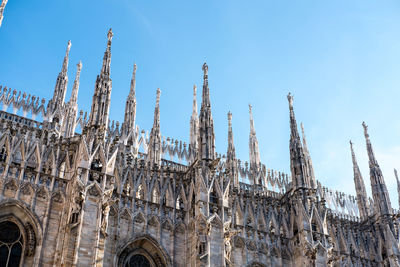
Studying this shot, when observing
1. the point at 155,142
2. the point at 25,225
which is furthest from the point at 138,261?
the point at 155,142

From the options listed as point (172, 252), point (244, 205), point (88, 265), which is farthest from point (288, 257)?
point (88, 265)

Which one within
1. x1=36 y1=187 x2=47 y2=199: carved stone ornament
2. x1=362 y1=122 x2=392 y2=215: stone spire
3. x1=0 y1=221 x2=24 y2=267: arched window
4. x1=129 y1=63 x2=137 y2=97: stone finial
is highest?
x1=129 y1=63 x2=137 y2=97: stone finial

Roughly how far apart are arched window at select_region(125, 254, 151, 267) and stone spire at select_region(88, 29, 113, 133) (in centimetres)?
586

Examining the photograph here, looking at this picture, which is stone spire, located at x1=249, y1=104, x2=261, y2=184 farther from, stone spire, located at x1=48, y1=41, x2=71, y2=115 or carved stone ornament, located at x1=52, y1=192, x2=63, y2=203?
carved stone ornament, located at x1=52, y1=192, x2=63, y2=203

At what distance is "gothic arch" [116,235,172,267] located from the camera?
906 inches

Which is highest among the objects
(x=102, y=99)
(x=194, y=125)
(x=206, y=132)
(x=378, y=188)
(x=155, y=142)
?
(x=194, y=125)

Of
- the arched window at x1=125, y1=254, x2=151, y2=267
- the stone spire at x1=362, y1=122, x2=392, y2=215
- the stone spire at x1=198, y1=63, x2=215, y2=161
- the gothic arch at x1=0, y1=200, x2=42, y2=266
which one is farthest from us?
the stone spire at x1=362, y1=122, x2=392, y2=215

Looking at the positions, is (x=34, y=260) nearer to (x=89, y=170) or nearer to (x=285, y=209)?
(x=89, y=170)

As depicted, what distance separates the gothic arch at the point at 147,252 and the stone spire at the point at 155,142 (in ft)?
41.8

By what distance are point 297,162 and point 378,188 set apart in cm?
670

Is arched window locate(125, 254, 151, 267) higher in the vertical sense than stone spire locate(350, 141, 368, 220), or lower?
lower

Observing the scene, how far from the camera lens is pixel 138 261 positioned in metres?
23.2

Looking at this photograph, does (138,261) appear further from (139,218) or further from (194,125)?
(194,125)

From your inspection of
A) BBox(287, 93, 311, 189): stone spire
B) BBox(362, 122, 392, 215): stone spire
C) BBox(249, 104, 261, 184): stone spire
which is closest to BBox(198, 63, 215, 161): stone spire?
BBox(287, 93, 311, 189): stone spire
